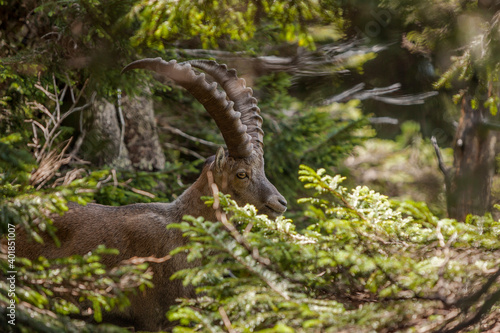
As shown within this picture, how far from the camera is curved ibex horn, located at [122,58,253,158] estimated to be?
16.4 ft

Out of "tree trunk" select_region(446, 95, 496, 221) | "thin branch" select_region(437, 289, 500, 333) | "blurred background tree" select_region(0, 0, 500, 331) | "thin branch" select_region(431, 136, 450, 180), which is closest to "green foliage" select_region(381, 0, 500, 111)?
"blurred background tree" select_region(0, 0, 500, 331)

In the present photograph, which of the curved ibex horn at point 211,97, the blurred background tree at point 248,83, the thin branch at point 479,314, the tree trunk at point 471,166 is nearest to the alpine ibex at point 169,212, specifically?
the curved ibex horn at point 211,97

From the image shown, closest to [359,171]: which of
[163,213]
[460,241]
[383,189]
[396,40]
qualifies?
[383,189]

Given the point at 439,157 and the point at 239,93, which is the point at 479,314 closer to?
the point at 239,93

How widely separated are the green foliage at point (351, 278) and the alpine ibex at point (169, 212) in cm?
A: 187

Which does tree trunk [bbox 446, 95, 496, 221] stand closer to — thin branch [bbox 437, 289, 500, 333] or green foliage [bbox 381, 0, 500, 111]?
green foliage [bbox 381, 0, 500, 111]

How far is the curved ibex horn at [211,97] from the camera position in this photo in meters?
5.01

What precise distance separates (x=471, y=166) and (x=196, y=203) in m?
4.52

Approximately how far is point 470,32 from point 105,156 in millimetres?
6307

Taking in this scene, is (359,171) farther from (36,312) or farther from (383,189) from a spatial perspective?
(36,312)

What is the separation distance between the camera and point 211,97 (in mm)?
5117

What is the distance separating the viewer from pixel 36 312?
8.93 feet

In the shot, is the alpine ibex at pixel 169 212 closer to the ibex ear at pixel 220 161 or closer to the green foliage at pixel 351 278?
the ibex ear at pixel 220 161

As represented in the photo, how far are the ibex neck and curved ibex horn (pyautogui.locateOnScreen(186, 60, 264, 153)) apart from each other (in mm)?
837
